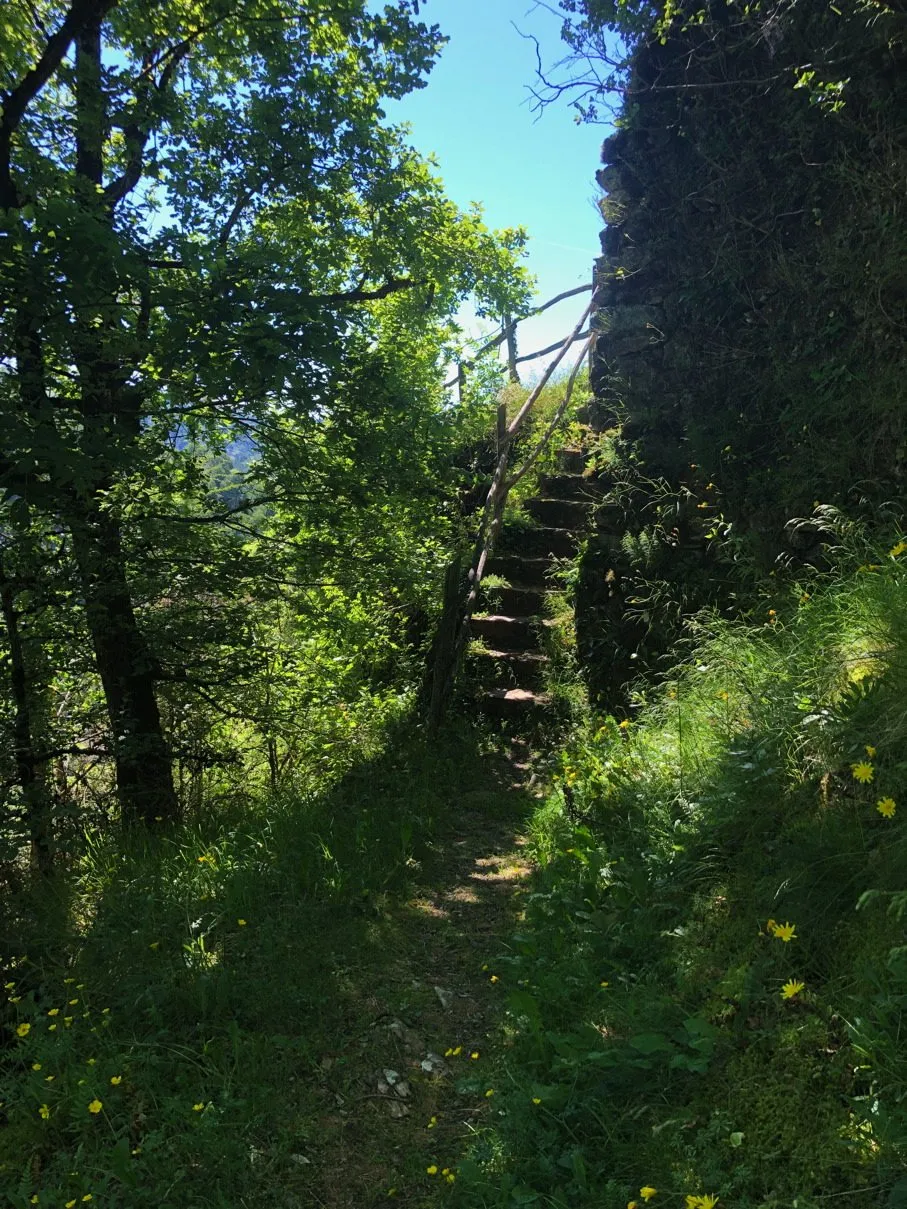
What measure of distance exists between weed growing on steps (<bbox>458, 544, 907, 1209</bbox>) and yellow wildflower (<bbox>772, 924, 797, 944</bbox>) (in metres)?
0.02

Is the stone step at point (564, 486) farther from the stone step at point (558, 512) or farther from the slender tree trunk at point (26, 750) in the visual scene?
the slender tree trunk at point (26, 750)

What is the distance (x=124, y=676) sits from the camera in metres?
5.16

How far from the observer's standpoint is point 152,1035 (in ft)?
9.36

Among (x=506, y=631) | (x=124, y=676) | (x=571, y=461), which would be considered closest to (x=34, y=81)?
(x=124, y=676)

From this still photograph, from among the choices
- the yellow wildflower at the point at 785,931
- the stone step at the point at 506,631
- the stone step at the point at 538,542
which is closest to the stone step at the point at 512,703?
the stone step at the point at 506,631

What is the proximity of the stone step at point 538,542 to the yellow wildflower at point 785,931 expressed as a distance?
19.3 ft

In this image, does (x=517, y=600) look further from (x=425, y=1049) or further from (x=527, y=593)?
(x=425, y=1049)

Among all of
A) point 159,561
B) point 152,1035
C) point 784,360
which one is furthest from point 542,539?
point 152,1035

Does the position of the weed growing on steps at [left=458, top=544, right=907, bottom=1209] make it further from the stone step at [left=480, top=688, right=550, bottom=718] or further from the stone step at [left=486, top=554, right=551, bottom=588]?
the stone step at [left=486, top=554, right=551, bottom=588]

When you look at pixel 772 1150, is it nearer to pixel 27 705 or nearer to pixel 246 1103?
pixel 246 1103

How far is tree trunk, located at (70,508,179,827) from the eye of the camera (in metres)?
4.59

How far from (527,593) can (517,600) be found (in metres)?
0.14

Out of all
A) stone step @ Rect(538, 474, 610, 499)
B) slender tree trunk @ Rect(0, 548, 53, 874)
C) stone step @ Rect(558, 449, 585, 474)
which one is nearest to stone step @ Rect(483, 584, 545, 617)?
stone step @ Rect(538, 474, 610, 499)

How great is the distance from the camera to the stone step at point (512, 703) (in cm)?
675
